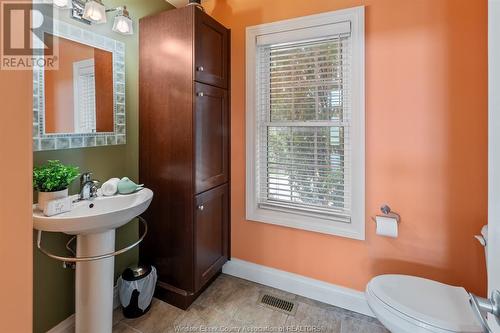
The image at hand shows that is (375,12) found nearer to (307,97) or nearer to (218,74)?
(307,97)

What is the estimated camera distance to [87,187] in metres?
1.58

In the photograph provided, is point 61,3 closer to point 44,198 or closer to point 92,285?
point 44,198

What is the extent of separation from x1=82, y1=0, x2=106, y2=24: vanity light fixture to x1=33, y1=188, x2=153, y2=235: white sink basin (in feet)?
3.54

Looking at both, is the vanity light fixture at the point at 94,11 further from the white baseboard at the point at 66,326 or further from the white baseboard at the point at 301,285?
the white baseboard at the point at 301,285

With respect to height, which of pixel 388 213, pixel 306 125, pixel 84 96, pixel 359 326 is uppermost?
pixel 84 96

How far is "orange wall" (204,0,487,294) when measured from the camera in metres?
1.53

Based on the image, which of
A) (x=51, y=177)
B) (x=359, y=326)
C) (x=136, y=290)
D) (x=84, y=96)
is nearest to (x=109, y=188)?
(x=51, y=177)

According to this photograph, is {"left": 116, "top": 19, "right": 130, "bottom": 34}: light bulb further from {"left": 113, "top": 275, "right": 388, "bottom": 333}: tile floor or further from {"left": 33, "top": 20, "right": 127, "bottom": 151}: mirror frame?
{"left": 113, "top": 275, "right": 388, "bottom": 333}: tile floor

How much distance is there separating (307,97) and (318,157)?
471 millimetres

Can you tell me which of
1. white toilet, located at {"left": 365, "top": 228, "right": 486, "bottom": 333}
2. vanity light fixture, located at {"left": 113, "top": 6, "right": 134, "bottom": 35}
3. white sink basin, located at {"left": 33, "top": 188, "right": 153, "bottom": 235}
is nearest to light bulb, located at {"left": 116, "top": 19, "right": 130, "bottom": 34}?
vanity light fixture, located at {"left": 113, "top": 6, "right": 134, "bottom": 35}

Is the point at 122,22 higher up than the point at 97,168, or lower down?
higher up

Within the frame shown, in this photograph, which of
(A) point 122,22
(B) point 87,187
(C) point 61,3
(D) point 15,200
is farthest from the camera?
(A) point 122,22

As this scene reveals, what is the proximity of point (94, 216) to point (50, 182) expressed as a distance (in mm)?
297

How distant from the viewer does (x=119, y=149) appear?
1.90 metres
